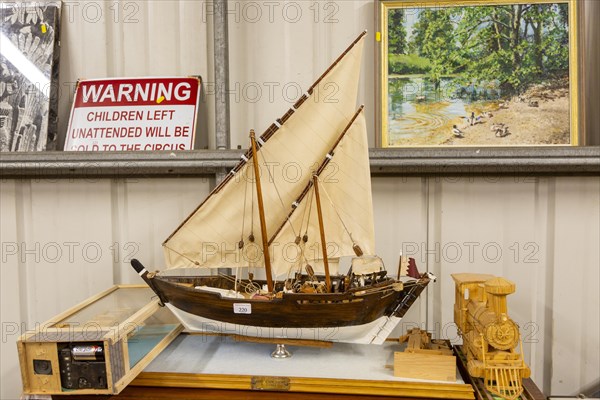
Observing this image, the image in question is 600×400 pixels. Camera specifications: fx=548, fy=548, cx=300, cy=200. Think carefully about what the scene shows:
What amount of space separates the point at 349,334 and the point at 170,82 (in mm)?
1045

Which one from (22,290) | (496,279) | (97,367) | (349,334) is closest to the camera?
(97,367)

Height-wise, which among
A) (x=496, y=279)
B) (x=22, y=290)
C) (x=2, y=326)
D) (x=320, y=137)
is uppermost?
(x=320, y=137)

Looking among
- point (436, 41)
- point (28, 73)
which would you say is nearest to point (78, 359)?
point (28, 73)

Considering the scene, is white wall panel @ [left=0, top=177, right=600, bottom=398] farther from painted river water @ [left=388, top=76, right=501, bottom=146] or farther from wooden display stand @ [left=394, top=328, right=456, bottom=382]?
wooden display stand @ [left=394, top=328, right=456, bottom=382]

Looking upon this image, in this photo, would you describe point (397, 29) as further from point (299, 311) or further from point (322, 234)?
point (299, 311)

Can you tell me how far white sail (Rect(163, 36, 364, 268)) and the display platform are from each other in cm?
26

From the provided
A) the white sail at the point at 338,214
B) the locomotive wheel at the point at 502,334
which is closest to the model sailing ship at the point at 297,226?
the white sail at the point at 338,214

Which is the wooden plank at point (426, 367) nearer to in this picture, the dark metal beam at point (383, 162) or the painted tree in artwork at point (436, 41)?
the dark metal beam at point (383, 162)

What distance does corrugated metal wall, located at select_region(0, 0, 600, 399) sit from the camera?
1835mm

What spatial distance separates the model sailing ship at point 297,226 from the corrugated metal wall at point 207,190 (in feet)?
1.02

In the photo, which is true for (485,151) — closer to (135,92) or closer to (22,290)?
(135,92)

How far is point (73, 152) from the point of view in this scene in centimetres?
181

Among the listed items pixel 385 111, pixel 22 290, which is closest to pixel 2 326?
pixel 22 290

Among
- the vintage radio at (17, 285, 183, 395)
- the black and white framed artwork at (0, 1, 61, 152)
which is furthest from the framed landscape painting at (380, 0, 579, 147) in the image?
the black and white framed artwork at (0, 1, 61, 152)
